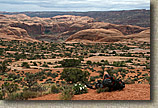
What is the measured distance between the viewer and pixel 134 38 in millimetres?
67750

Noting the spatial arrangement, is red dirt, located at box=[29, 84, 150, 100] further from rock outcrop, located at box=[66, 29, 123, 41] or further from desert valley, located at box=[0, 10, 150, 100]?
rock outcrop, located at box=[66, 29, 123, 41]

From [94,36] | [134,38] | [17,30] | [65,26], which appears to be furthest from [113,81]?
[65,26]

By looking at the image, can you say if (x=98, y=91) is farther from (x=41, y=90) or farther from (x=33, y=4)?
(x=33, y=4)

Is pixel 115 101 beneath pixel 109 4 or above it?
beneath

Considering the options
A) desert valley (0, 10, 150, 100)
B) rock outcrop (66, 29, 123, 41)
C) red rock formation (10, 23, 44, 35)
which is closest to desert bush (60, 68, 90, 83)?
desert valley (0, 10, 150, 100)

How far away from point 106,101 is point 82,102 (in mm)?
687

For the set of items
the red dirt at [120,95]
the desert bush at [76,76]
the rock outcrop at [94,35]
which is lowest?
the rock outcrop at [94,35]

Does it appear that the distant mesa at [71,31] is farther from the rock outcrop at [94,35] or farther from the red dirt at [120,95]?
the red dirt at [120,95]

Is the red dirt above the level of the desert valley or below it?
above

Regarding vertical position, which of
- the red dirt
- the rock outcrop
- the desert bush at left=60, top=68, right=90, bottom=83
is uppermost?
Result: the red dirt

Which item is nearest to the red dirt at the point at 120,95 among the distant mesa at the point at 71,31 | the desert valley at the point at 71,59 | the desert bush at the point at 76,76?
the desert valley at the point at 71,59

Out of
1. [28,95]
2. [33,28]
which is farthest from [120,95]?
[33,28]

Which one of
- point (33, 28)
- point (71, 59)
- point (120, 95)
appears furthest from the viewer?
point (33, 28)

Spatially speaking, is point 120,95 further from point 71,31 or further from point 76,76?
point 71,31
